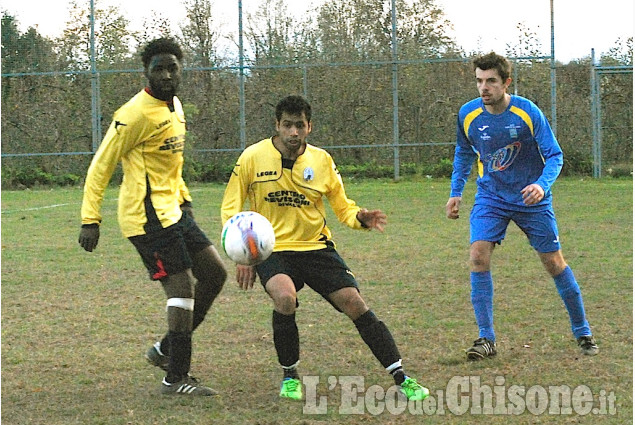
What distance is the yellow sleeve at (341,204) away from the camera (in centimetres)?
562

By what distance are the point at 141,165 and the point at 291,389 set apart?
56.1 inches

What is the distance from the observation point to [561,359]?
234 inches

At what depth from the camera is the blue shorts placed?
250 inches

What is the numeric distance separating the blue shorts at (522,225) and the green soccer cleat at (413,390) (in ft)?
5.01

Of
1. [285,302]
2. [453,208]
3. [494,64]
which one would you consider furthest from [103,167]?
[494,64]

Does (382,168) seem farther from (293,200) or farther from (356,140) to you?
(293,200)

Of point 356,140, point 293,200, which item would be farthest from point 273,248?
point 356,140

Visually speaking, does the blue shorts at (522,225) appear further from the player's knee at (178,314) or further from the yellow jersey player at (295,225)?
the player's knee at (178,314)

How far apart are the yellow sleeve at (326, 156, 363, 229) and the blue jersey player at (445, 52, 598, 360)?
3.23 ft

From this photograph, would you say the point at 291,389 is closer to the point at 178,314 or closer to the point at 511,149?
the point at 178,314

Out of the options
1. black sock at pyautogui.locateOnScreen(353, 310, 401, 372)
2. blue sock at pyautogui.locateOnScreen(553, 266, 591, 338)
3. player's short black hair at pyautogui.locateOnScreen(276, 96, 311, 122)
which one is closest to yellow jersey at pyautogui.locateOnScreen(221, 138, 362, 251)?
player's short black hair at pyautogui.locateOnScreen(276, 96, 311, 122)

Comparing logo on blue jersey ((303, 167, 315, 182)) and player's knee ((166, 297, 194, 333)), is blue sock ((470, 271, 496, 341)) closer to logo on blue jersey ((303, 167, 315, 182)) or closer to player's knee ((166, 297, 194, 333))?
logo on blue jersey ((303, 167, 315, 182))

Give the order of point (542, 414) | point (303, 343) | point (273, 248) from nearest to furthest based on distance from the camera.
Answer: point (542, 414) → point (273, 248) → point (303, 343)

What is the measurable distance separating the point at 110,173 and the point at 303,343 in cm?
189
